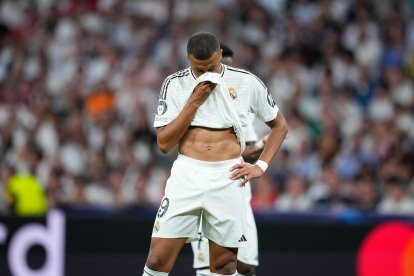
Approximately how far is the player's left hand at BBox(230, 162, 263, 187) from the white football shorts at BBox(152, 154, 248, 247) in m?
0.04

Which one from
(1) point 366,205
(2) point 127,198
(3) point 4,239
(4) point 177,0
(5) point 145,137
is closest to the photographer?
(3) point 4,239

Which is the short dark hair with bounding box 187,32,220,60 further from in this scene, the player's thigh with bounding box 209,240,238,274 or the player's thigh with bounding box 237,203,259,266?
the player's thigh with bounding box 237,203,259,266

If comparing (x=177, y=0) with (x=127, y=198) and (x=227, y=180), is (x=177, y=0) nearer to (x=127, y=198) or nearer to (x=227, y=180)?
(x=127, y=198)

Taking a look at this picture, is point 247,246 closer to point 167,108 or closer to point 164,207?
point 164,207

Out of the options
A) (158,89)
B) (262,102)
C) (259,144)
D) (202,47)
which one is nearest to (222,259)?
(262,102)

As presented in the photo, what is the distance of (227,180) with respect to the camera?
20.9 feet

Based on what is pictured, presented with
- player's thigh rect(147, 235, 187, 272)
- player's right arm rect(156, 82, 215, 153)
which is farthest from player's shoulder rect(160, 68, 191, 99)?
player's thigh rect(147, 235, 187, 272)

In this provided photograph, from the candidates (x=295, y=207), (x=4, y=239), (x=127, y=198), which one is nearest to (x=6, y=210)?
(x=127, y=198)

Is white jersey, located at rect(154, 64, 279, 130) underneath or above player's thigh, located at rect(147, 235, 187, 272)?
above

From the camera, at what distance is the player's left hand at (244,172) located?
6.37 metres

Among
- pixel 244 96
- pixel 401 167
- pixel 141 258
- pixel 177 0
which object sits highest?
pixel 177 0

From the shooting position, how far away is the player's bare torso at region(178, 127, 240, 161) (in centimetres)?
636

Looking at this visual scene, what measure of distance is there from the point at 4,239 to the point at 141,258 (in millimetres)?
1327

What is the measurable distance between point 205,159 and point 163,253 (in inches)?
27.1
